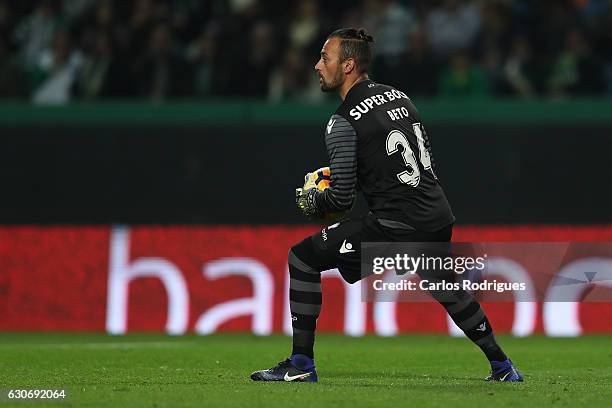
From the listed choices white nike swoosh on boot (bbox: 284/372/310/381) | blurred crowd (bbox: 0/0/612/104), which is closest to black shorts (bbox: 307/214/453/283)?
white nike swoosh on boot (bbox: 284/372/310/381)

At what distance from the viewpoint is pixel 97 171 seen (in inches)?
603

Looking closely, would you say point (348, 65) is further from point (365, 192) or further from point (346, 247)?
point (346, 247)

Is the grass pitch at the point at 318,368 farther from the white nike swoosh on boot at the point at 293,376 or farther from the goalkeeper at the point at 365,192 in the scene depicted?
the goalkeeper at the point at 365,192

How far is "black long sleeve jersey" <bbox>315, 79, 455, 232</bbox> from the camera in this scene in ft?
25.9

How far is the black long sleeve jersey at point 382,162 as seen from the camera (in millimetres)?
7883

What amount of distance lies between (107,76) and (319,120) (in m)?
2.82

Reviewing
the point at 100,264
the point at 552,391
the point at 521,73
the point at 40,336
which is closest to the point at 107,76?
the point at 100,264

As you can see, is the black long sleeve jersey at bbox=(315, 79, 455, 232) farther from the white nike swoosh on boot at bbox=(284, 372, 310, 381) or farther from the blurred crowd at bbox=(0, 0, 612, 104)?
the blurred crowd at bbox=(0, 0, 612, 104)

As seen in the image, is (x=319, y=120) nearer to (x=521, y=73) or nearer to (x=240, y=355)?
(x=521, y=73)

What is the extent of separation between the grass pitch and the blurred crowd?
10.8 feet

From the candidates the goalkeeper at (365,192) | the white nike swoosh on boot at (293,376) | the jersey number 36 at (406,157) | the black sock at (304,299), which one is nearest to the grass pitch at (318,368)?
the white nike swoosh on boot at (293,376)

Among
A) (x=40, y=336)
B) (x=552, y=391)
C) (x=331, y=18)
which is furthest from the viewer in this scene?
(x=331, y=18)

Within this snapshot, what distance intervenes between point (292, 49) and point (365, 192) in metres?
7.55

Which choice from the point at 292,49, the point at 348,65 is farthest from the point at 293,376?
the point at 292,49
